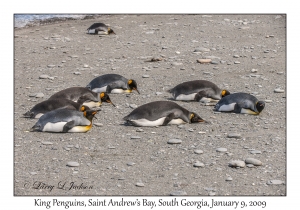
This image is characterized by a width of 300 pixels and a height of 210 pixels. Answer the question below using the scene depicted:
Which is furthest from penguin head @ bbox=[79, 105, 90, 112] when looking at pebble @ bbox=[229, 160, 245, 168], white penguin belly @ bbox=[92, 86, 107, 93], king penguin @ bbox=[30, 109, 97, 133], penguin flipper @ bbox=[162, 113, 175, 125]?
pebble @ bbox=[229, 160, 245, 168]

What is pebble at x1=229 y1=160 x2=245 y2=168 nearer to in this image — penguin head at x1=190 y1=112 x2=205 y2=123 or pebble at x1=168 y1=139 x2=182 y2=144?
pebble at x1=168 y1=139 x2=182 y2=144

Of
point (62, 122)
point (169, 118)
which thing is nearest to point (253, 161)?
point (169, 118)

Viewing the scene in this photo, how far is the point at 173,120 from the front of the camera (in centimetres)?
839

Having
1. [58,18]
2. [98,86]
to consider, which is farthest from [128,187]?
[58,18]

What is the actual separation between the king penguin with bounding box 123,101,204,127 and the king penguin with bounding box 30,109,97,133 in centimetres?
64

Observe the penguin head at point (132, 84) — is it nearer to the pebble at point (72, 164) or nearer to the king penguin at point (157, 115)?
the king penguin at point (157, 115)

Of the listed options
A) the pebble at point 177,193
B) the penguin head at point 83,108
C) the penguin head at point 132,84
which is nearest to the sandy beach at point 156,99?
the pebble at point 177,193

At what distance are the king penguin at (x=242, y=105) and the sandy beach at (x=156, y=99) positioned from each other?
0.44 ft

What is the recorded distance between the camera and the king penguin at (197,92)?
956 centimetres

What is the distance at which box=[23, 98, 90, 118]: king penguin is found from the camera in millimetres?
8523

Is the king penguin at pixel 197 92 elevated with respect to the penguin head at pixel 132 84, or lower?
lower

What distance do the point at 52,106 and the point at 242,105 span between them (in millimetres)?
2600

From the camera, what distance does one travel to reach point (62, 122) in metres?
7.91

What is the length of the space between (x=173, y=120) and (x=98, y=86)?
6.98 feet
